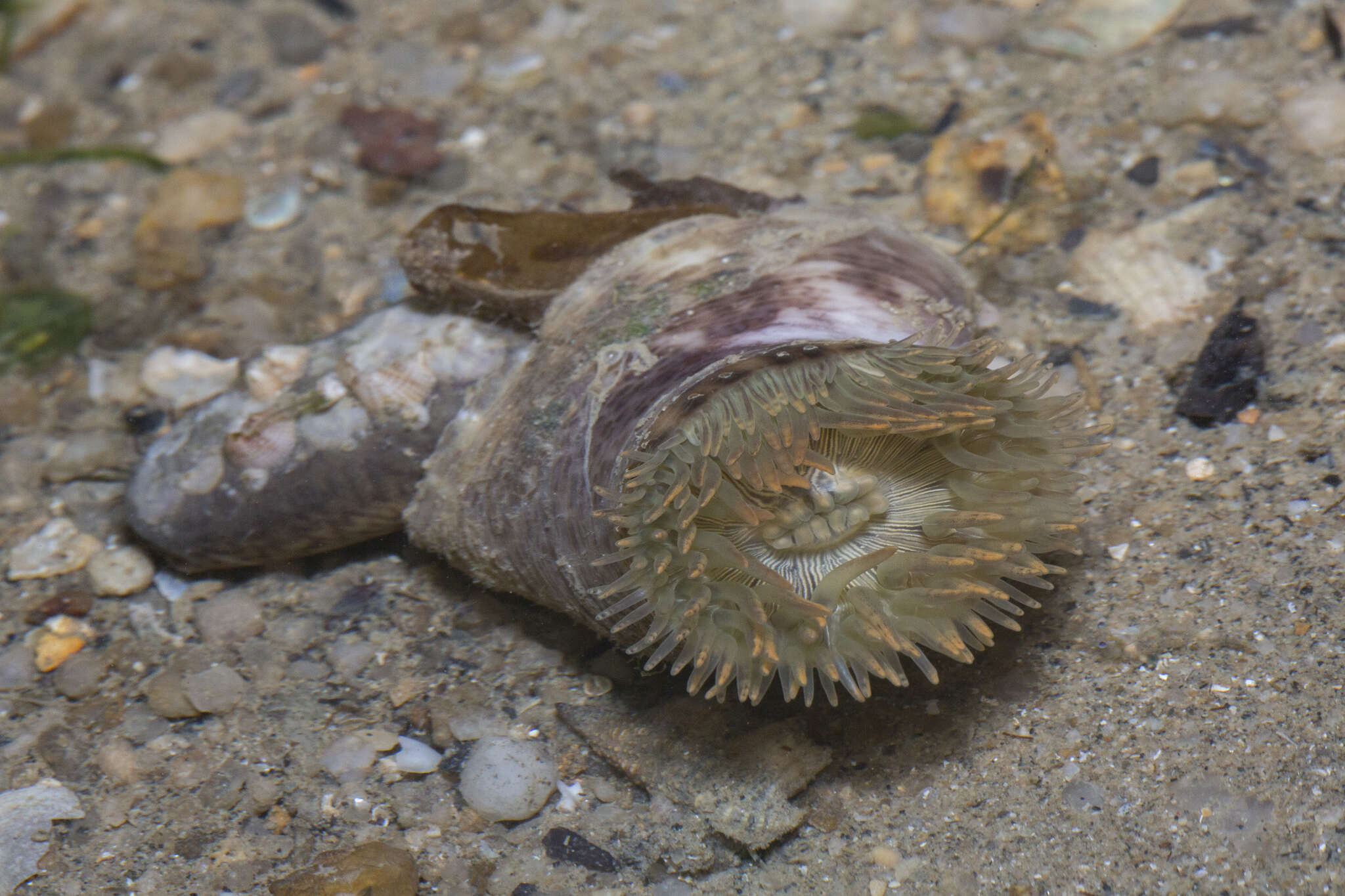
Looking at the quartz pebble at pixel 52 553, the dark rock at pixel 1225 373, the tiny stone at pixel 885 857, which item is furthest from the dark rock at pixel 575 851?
the dark rock at pixel 1225 373

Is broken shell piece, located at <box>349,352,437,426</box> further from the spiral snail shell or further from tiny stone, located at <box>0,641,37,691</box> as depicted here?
tiny stone, located at <box>0,641,37,691</box>

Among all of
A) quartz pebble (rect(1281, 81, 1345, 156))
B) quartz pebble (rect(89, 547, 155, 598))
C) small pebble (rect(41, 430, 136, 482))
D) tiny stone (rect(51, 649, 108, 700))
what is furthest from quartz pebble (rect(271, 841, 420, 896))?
quartz pebble (rect(1281, 81, 1345, 156))

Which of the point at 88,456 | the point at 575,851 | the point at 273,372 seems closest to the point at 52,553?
the point at 88,456

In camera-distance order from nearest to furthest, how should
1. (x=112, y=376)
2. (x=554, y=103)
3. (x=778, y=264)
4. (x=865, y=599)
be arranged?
1. (x=865, y=599)
2. (x=778, y=264)
3. (x=112, y=376)
4. (x=554, y=103)

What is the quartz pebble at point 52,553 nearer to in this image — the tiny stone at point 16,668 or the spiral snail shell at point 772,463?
the tiny stone at point 16,668

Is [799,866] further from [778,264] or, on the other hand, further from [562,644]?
[778,264]

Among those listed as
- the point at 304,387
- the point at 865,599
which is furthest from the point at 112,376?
the point at 865,599
